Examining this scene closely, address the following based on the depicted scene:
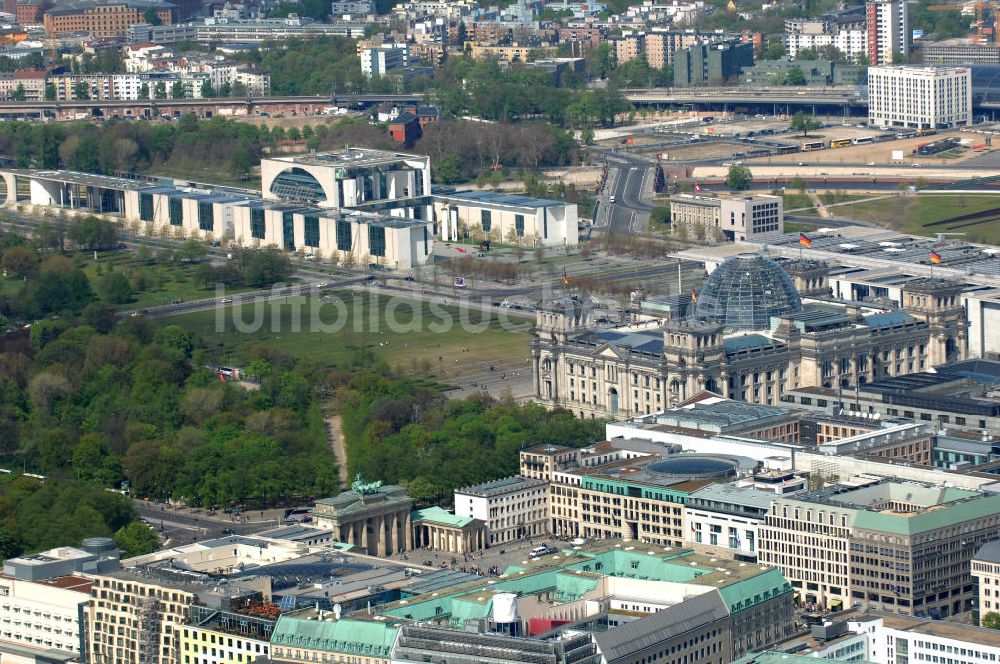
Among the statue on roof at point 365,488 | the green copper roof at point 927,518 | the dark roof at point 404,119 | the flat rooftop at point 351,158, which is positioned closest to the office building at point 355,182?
the flat rooftop at point 351,158

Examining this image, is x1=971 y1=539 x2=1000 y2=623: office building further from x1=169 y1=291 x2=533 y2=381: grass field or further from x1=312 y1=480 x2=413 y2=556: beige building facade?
x1=169 y1=291 x2=533 y2=381: grass field

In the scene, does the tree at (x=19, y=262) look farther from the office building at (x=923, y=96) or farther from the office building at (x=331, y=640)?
the office building at (x=331, y=640)

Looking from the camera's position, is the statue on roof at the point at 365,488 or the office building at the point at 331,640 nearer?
the office building at the point at 331,640

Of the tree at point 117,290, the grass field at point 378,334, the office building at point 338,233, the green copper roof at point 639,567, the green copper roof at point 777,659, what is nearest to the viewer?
the green copper roof at point 777,659

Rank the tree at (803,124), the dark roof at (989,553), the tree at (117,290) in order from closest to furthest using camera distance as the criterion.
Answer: the dark roof at (989,553) → the tree at (117,290) → the tree at (803,124)

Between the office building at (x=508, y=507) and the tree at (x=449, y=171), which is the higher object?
the tree at (x=449, y=171)

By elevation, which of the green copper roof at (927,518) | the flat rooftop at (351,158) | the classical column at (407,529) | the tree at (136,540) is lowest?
the classical column at (407,529)

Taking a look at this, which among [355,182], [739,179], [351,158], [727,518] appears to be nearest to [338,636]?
[727,518]
